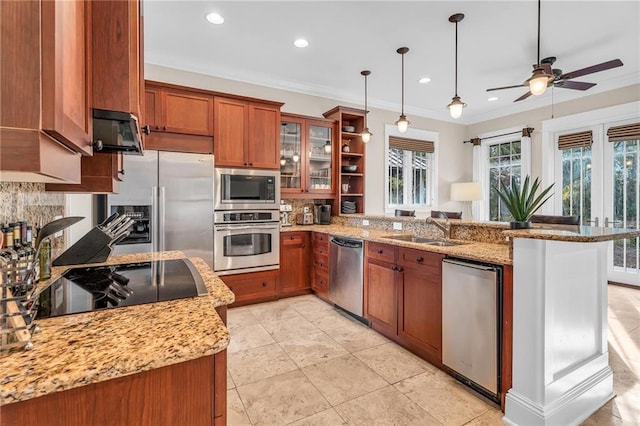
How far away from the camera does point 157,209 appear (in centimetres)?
308

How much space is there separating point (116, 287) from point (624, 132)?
19.9ft

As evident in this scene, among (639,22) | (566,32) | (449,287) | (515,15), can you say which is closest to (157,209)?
(449,287)

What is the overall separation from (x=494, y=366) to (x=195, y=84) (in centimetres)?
421

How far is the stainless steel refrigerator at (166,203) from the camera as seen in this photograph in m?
2.98

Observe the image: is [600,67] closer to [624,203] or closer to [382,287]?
[624,203]

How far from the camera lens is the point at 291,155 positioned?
4.22m

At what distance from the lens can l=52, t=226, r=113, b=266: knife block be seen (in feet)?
5.17

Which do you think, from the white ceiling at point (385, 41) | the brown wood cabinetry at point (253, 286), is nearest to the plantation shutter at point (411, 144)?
the white ceiling at point (385, 41)

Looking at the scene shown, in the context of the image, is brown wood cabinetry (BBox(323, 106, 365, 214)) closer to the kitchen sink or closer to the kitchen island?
the kitchen sink

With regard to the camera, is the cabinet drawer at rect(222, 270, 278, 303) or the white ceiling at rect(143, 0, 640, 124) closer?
the white ceiling at rect(143, 0, 640, 124)

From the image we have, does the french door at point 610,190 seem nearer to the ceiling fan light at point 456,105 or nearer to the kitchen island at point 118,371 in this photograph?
the ceiling fan light at point 456,105

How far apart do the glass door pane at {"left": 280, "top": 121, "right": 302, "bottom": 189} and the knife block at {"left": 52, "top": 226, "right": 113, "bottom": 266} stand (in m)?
2.66

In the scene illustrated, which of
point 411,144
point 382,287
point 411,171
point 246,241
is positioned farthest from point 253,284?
point 411,144

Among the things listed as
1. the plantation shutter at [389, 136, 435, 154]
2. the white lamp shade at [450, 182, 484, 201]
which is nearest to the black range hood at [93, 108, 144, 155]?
the plantation shutter at [389, 136, 435, 154]
